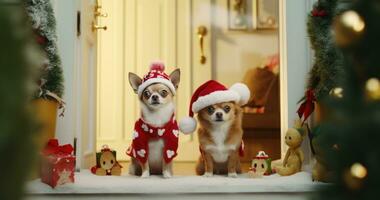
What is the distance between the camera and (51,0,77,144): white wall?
2.30 meters

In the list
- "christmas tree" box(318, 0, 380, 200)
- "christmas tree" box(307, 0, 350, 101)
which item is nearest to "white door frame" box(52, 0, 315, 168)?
"christmas tree" box(307, 0, 350, 101)

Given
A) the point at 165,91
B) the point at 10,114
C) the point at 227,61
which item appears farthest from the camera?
the point at 227,61

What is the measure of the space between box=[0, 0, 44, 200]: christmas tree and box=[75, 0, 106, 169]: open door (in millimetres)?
1949

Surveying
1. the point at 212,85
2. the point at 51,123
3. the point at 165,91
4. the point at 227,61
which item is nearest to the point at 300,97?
the point at 212,85

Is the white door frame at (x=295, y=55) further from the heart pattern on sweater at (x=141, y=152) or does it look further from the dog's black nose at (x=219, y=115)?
the heart pattern on sweater at (x=141, y=152)

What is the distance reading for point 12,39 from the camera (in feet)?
1.50

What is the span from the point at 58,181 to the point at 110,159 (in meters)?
0.47

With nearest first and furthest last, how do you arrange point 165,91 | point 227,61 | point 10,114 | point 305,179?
point 10,114, point 305,179, point 165,91, point 227,61

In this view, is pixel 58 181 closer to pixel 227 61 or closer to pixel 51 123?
pixel 51 123

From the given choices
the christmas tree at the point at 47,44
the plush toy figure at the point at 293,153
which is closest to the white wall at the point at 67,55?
the christmas tree at the point at 47,44

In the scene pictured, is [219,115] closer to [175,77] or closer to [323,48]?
[175,77]

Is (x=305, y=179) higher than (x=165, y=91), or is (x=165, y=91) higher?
(x=165, y=91)

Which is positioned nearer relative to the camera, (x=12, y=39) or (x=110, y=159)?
(x=12, y=39)

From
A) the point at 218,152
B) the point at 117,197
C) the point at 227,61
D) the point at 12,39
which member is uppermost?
the point at 227,61
